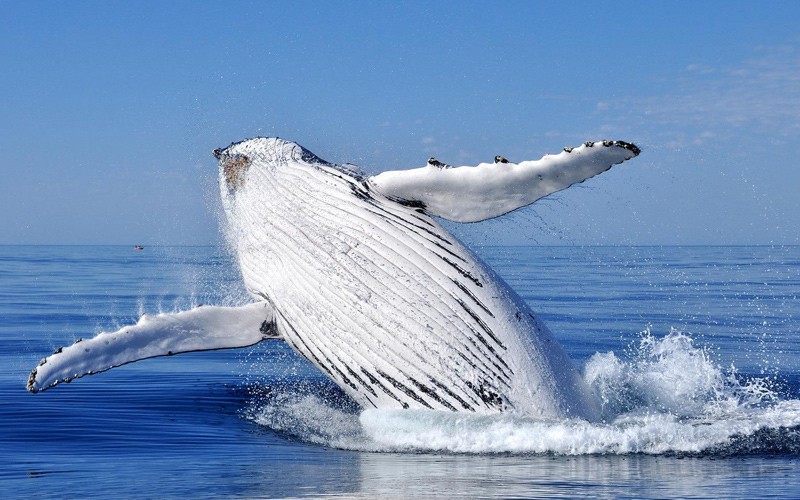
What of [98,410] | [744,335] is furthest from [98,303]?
[744,335]

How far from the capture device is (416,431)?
6.98 metres

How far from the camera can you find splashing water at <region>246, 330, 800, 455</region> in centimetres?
659

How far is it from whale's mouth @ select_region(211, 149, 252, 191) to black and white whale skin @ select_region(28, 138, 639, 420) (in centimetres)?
33

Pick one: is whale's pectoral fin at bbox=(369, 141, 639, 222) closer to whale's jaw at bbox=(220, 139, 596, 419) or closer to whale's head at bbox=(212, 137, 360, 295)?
whale's jaw at bbox=(220, 139, 596, 419)

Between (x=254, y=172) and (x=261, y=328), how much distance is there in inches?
57.9

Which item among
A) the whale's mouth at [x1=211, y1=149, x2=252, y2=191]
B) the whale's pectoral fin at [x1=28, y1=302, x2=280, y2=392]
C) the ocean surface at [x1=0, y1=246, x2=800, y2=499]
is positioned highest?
the whale's mouth at [x1=211, y1=149, x2=252, y2=191]

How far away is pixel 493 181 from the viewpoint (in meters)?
6.68

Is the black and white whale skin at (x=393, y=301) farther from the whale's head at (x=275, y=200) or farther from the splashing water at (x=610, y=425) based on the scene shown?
the splashing water at (x=610, y=425)

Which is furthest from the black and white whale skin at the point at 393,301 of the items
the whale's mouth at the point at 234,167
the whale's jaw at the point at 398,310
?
the whale's mouth at the point at 234,167

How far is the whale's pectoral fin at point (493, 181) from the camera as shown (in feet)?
20.7

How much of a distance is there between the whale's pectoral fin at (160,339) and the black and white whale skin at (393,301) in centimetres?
1

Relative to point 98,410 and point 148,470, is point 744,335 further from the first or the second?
point 148,470

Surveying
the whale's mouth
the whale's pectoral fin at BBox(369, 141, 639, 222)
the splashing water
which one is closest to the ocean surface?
the splashing water

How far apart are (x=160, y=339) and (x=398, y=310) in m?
2.36
